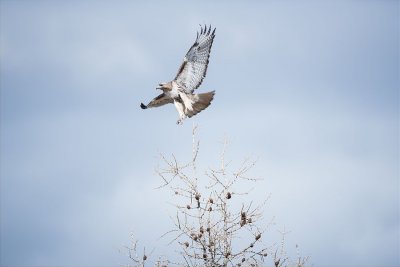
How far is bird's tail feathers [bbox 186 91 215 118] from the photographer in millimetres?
9867

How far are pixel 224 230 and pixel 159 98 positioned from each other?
5.37 meters

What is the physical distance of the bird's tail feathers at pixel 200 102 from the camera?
9.87 meters

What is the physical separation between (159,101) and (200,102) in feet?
4.69

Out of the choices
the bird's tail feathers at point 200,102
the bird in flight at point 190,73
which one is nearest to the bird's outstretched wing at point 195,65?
the bird in flight at point 190,73

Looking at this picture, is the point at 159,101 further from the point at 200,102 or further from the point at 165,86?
the point at 200,102

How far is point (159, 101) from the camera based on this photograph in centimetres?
1112

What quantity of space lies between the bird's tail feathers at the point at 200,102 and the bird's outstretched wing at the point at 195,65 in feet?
3.18

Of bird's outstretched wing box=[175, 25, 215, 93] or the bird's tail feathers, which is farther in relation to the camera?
→ bird's outstretched wing box=[175, 25, 215, 93]

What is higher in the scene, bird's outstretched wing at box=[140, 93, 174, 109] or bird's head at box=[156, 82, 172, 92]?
bird's head at box=[156, 82, 172, 92]

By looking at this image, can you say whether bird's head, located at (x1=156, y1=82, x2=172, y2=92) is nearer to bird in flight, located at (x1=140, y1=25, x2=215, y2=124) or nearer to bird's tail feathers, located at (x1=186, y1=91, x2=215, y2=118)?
bird in flight, located at (x1=140, y1=25, x2=215, y2=124)

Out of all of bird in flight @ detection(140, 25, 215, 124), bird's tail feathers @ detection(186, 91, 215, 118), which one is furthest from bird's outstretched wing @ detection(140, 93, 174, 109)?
bird's tail feathers @ detection(186, 91, 215, 118)

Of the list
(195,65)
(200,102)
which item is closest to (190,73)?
(195,65)

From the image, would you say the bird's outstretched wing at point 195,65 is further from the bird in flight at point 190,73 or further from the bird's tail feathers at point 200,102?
the bird's tail feathers at point 200,102

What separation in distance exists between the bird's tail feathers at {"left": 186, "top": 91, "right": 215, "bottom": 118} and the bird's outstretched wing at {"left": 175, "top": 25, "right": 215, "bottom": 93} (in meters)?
0.97
